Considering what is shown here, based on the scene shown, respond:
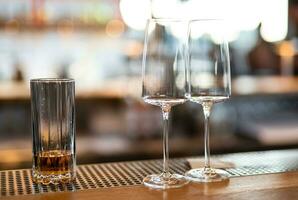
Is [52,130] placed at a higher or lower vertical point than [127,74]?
lower

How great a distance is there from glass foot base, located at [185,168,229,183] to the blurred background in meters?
2.03

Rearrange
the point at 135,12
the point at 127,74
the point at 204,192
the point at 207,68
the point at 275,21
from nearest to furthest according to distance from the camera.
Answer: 1. the point at 204,192
2. the point at 207,68
3. the point at 127,74
4. the point at 135,12
5. the point at 275,21

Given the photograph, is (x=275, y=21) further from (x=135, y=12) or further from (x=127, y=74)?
(x=127, y=74)

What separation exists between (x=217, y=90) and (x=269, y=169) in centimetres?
22

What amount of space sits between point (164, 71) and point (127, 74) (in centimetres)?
319

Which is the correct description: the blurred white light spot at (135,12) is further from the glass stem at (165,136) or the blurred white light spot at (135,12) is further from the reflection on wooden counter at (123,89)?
the glass stem at (165,136)

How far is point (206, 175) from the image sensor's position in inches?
40.5

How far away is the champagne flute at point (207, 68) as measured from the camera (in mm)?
1006

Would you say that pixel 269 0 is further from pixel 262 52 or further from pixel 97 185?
pixel 97 185

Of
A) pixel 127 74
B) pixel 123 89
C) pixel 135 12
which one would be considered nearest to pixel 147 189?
pixel 123 89

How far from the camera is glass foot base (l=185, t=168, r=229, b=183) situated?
1007mm

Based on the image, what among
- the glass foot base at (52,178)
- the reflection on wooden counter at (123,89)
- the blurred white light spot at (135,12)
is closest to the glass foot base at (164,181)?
the glass foot base at (52,178)

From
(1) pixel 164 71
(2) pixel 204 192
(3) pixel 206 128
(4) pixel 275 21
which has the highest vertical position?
(4) pixel 275 21

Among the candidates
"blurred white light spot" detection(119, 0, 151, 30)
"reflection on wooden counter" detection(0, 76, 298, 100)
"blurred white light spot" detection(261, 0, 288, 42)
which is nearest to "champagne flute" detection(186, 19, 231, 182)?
"reflection on wooden counter" detection(0, 76, 298, 100)
